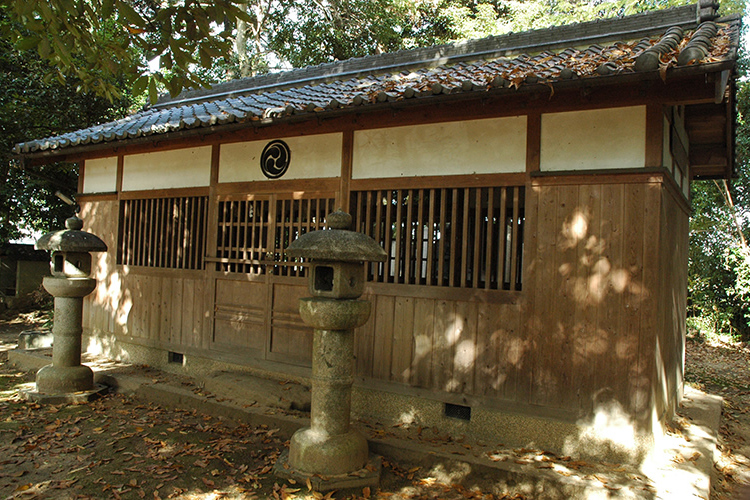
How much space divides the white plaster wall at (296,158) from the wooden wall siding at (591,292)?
267 cm

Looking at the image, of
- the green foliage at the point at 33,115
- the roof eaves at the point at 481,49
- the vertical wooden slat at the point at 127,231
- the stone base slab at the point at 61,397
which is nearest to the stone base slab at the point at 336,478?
the stone base slab at the point at 61,397

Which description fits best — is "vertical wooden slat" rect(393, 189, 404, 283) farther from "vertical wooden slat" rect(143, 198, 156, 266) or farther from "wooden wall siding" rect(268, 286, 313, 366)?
"vertical wooden slat" rect(143, 198, 156, 266)

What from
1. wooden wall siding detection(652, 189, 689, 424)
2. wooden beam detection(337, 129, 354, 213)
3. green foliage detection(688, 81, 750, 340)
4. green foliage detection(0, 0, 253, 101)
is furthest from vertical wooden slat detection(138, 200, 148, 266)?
green foliage detection(688, 81, 750, 340)

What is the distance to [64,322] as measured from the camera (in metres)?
7.10

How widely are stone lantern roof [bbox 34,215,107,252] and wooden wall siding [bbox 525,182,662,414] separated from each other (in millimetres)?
5970

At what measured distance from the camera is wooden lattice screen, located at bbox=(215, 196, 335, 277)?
6.82m

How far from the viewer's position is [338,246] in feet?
15.0

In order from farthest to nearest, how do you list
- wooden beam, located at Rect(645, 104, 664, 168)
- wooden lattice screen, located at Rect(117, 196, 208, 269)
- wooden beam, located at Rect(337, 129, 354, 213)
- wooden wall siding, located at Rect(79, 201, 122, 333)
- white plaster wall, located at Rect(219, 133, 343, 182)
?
1. wooden wall siding, located at Rect(79, 201, 122, 333)
2. wooden lattice screen, located at Rect(117, 196, 208, 269)
3. white plaster wall, located at Rect(219, 133, 343, 182)
4. wooden beam, located at Rect(337, 129, 354, 213)
5. wooden beam, located at Rect(645, 104, 664, 168)

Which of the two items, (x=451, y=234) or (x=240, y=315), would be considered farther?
(x=240, y=315)

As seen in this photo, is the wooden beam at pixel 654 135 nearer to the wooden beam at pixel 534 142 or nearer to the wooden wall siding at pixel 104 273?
the wooden beam at pixel 534 142

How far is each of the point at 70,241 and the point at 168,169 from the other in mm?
1943

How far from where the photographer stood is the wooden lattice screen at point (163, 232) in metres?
7.92

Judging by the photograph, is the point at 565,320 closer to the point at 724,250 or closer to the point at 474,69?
the point at 474,69

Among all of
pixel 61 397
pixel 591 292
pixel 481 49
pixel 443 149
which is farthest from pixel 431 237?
pixel 61 397
